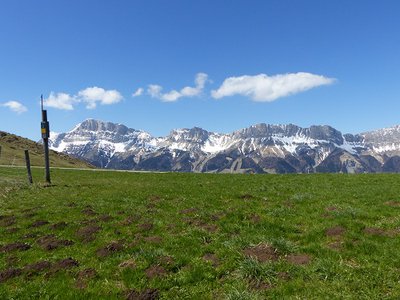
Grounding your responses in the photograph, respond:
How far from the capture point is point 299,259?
14336 millimetres

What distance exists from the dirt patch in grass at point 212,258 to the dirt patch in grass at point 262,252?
1250 mm

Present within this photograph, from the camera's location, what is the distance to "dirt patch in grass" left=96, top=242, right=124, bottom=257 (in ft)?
53.0

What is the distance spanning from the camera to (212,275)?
1349 cm

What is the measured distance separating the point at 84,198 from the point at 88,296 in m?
20.4

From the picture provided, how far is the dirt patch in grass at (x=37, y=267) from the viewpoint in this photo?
14173mm

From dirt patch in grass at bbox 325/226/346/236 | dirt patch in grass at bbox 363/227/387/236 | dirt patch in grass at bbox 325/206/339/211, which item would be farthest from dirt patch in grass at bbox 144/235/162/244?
dirt patch in grass at bbox 325/206/339/211

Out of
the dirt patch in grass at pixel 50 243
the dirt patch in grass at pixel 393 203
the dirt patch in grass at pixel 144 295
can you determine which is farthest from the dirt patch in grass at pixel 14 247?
the dirt patch in grass at pixel 393 203

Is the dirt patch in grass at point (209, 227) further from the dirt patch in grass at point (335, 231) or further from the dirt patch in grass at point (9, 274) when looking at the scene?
the dirt patch in grass at point (9, 274)

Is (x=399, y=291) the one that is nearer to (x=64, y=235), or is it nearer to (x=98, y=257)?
(x=98, y=257)

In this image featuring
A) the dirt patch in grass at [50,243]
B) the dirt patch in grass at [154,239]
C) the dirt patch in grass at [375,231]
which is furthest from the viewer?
the dirt patch in grass at [154,239]

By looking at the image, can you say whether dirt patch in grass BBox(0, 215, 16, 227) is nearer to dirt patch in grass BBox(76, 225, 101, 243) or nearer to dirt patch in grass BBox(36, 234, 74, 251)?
dirt patch in grass BBox(36, 234, 74, 251)

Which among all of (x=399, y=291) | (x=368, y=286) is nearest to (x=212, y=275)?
(x=368, y=286)

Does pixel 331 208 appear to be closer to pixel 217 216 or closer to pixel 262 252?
pixel 217 216

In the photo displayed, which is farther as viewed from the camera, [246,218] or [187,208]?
[187,208]
